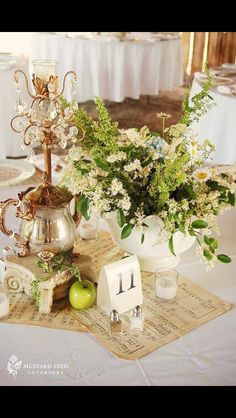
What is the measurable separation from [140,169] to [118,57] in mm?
A: 4375

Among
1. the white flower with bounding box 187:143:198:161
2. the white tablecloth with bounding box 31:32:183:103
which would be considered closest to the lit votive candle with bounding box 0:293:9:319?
the white flower with bounding box 187:143:198:161

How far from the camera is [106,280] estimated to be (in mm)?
1111

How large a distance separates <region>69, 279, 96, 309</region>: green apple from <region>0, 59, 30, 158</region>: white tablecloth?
2788 millimetres

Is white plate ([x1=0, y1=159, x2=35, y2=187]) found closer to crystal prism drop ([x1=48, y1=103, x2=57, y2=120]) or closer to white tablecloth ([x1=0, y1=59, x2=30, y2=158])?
crystal prism drop ([x1=48, y1=103, x2=57, y2=120])

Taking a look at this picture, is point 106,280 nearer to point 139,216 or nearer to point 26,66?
point 139,216

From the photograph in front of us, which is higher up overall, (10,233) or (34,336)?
(10,233)

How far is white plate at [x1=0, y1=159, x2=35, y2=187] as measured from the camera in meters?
1.80

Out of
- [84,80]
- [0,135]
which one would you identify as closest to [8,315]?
[0,135]

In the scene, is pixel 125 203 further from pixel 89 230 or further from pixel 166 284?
pixel 89 230

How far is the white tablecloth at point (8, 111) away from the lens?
3.64m
